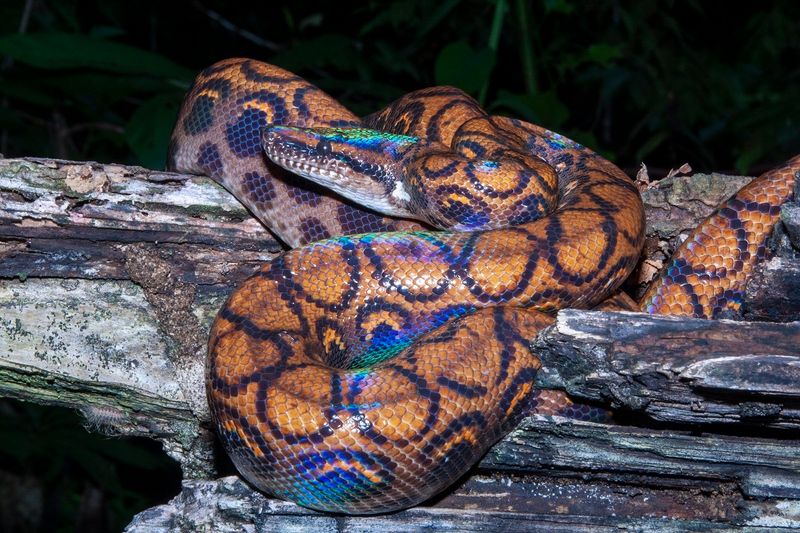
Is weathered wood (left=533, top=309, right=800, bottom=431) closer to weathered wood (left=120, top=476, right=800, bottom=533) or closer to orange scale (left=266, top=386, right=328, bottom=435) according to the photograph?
weathered wood (left=120, top=476, right=800, bottom=533)

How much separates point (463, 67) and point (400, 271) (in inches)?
115

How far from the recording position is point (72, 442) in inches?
234

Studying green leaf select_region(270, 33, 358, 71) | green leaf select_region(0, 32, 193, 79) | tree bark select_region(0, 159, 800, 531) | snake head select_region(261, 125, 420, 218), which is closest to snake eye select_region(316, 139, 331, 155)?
snake head select_region(261, 125, 420, 218)

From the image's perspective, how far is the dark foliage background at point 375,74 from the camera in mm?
5961

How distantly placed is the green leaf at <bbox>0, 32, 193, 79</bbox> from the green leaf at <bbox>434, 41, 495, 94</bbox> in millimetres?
1944

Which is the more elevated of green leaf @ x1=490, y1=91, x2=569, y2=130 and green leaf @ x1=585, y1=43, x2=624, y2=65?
green leaf @ x1=585, y1=43, x2=624, y2=65

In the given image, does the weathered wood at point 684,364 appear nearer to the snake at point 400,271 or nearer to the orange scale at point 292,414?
the snake at point 400,271

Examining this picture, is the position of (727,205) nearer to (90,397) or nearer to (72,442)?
(90,397)

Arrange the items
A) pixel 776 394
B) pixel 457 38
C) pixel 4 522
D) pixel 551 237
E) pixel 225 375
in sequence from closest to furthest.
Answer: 1. pixel 776 394
2. pixel 225 375
3. pixel 551 237
4. pixel 4 522
5. pixel 457 38

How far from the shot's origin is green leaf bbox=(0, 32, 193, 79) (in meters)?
5.55

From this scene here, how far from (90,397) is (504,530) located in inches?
79.2

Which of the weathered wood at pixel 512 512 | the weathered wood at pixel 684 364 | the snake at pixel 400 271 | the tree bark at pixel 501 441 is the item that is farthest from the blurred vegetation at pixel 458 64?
the weathered wood at pixel 684 364

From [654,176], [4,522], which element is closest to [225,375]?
[4,522]

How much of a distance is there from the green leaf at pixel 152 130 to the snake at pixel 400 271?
2.60 ft
